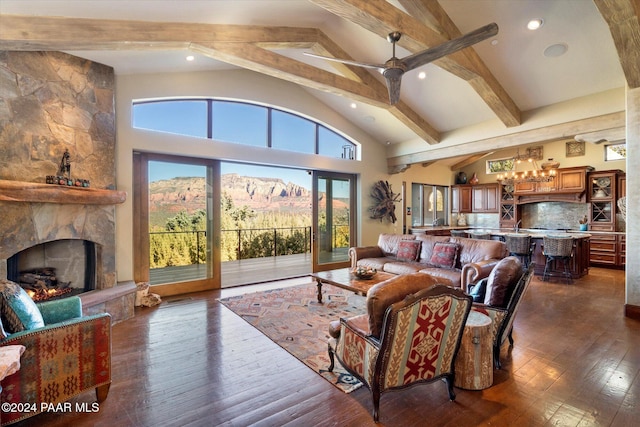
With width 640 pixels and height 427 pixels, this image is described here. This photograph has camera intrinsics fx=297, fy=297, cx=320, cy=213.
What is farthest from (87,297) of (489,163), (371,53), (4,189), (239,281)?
(489,163)

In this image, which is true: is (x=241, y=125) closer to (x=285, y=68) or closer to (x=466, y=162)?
(x=285, y=68)

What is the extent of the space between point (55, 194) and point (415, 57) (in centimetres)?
434

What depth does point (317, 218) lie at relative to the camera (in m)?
6.92

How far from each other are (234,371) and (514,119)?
5.96 metres

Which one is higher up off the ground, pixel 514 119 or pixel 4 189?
pixel 514 119

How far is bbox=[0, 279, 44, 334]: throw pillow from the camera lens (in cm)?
193

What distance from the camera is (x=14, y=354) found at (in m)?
1.63

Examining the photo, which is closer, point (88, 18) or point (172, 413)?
point (172, 413)

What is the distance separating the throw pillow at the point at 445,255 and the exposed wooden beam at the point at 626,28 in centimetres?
310

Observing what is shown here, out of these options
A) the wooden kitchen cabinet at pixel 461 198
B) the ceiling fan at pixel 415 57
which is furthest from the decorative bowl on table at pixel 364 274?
the wooden kitchen cabinet at pixel 461 198

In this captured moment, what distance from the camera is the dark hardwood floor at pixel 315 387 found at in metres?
2.03

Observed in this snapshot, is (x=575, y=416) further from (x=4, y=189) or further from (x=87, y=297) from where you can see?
(x=4, y=189)

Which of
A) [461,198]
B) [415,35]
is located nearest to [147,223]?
[415,35]

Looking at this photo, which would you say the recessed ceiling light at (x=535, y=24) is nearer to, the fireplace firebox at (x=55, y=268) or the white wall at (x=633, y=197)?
the white wall at (x=633, y=197)
